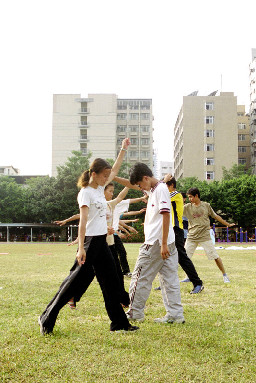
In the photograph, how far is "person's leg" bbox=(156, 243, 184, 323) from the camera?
4668 mm

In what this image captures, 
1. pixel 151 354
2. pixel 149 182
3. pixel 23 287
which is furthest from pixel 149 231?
pixel 23 287

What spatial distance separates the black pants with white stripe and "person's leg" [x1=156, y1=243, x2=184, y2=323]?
0.70 metres

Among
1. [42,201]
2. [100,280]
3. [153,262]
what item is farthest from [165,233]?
[42,201]

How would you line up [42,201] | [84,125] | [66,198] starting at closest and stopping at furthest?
[66,198] → [42,201] → [84,125]

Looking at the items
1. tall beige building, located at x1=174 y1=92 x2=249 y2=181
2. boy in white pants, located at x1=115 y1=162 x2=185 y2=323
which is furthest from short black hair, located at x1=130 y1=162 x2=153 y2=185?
tall beige building, located at x1=174 y1=92 x2=249 y2=181

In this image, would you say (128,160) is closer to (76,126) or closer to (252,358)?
(76,126)

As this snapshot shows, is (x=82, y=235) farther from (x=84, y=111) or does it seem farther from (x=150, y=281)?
(x=84, y=111)

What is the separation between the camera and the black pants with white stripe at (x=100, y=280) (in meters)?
4.08

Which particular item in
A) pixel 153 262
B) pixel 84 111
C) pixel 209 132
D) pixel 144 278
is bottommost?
pixel 144 278

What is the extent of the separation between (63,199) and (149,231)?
44766mm

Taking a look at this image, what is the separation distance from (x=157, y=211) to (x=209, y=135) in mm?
68908

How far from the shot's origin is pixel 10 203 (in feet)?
176

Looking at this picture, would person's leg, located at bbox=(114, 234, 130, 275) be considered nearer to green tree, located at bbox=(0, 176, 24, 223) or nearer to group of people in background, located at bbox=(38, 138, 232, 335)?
group of people in background, located at bbox=(38, 138, 232, 335)

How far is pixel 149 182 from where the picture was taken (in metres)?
4.70
